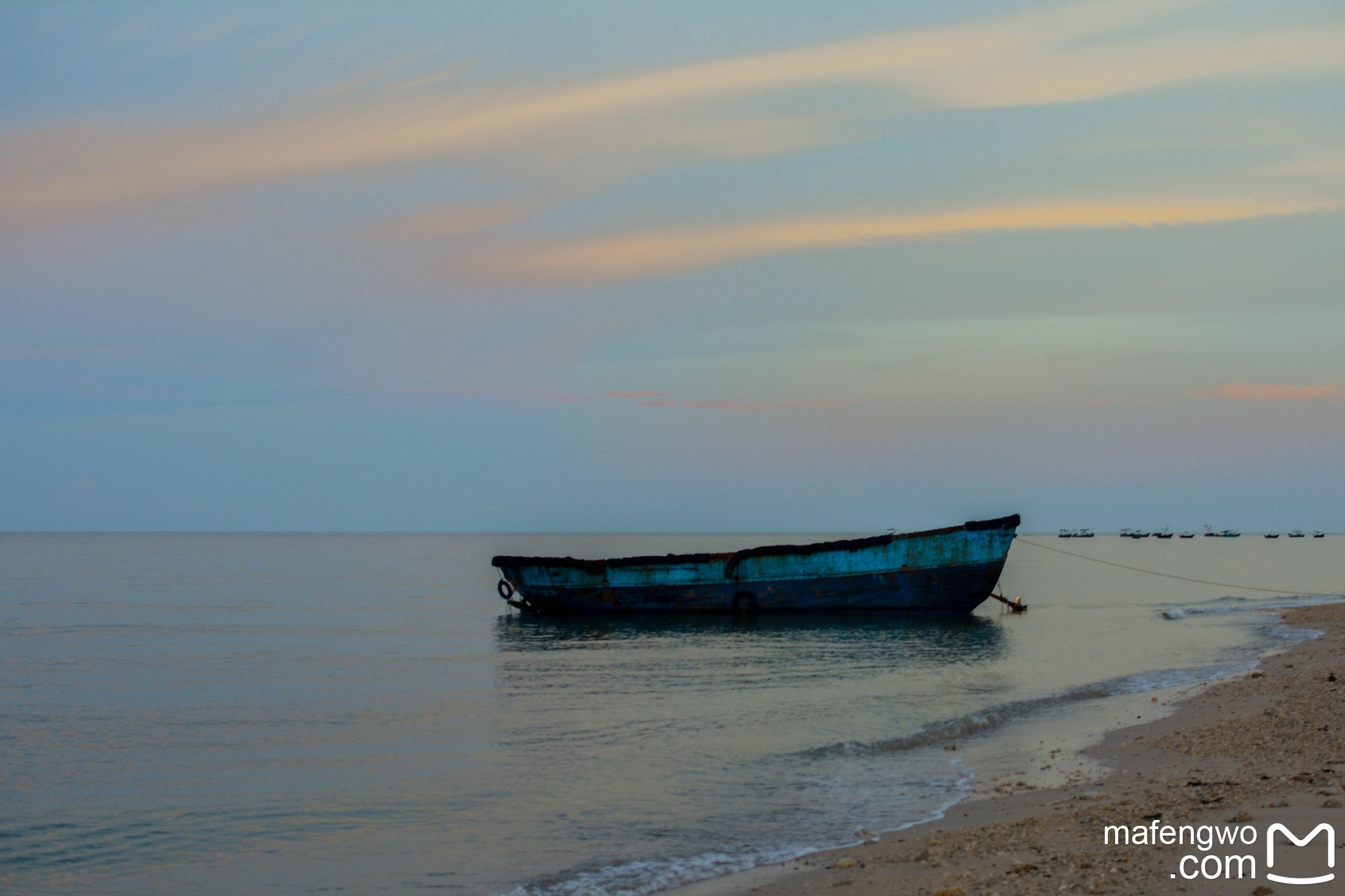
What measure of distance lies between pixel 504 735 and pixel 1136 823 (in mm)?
10574

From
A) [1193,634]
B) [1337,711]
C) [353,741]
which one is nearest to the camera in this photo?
[1337,711]

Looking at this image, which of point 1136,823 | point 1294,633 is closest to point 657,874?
point 1136,823

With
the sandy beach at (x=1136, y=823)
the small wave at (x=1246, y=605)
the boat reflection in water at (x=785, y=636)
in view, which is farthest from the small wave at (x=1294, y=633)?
the sandy beach at (x=1136, y=823)

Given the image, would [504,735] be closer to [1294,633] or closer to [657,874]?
[657,874]

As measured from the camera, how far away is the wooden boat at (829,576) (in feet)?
114

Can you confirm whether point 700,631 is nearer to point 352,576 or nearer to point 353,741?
point 353,741

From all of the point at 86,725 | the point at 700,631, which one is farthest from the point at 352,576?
the point at 86,725

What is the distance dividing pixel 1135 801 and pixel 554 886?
17.2ft

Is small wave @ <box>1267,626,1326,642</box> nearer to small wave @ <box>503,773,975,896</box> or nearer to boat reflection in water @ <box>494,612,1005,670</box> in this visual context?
boat reflection in water @ <box>494,612,1005,670</box>

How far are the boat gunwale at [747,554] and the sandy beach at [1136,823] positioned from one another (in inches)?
786

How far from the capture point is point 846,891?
7891mm

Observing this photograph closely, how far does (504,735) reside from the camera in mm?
16500

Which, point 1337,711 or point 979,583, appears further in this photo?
point 979,583

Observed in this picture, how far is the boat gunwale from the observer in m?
34.2
